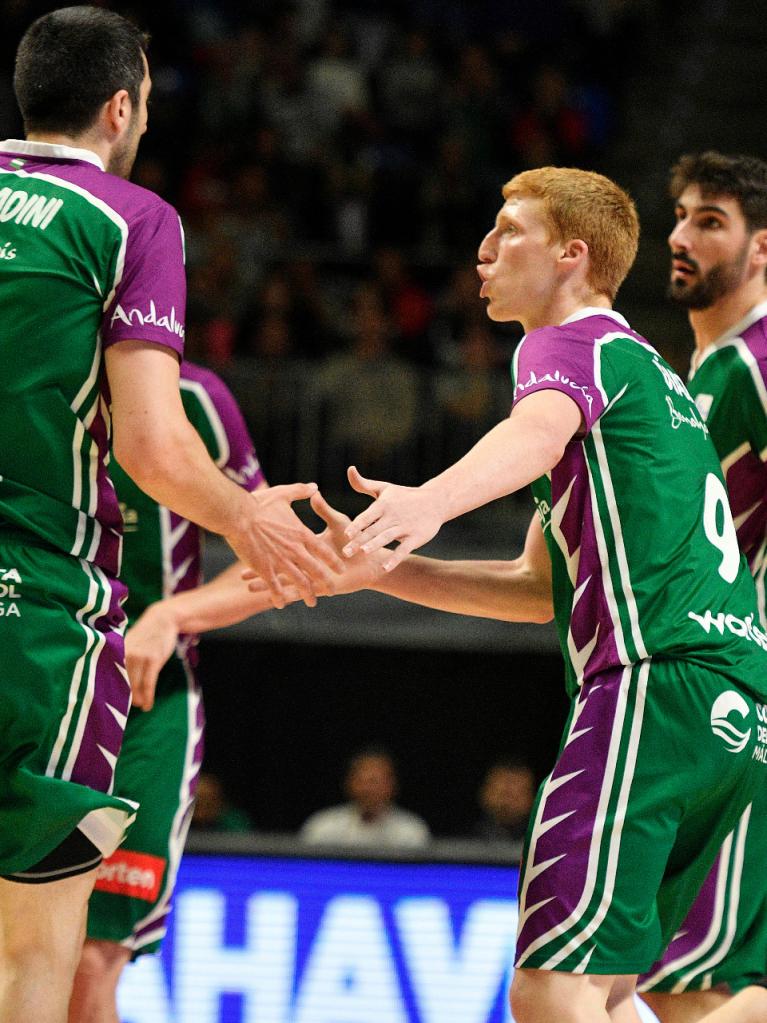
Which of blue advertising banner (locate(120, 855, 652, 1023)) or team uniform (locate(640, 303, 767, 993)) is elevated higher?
team uniform (locate(640, 303, 767, 993))

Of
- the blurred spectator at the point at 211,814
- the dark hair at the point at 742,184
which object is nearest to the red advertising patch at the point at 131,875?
the dark hair at the point at 742,184

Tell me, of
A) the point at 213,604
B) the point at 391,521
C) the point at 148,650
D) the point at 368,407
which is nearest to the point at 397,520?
the point at 391,521

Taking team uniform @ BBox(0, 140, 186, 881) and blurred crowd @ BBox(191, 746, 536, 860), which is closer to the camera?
team uniform @ BBox(0, 140, 186, 881)

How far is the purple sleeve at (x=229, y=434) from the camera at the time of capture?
197 inches

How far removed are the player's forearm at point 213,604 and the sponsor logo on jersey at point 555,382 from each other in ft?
4.92

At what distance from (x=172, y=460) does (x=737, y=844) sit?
5.85 feet

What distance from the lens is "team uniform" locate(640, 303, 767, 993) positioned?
3887 mm

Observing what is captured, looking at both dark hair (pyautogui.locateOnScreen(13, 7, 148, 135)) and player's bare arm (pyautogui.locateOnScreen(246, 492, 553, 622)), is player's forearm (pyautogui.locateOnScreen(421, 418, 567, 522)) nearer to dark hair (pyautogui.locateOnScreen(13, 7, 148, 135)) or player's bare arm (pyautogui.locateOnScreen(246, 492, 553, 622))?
player's bare arm (pyautogui.locateOnScreen(246, 492, 553, 622))

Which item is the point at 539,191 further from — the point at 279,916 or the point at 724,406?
the point at 279,916

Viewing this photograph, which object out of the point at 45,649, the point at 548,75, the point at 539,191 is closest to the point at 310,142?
the point at 548,75

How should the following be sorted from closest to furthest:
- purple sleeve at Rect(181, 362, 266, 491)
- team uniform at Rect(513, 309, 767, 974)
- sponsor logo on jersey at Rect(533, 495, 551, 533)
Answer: team uniform at Rect(513, 309, 767, 974), sponsor logo on jersey at Rect(533, 495, 551, 533), purple sleeve at Rect(181, 362, 266, 491)

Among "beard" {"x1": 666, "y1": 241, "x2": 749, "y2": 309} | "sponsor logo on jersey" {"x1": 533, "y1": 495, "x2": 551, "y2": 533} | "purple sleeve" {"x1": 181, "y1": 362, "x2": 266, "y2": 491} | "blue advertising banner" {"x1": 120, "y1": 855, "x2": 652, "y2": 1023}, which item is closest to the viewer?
"sponsor logo on jersey" {"x1": 533, "y1": 495, "x2": 551, "y2": 533}

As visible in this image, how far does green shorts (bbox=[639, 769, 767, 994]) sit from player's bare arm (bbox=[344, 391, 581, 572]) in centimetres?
120

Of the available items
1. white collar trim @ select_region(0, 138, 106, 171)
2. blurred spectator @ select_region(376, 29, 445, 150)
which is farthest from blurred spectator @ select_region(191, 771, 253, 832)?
blurred spectator @ select_region(376, 29, 445, 150)
